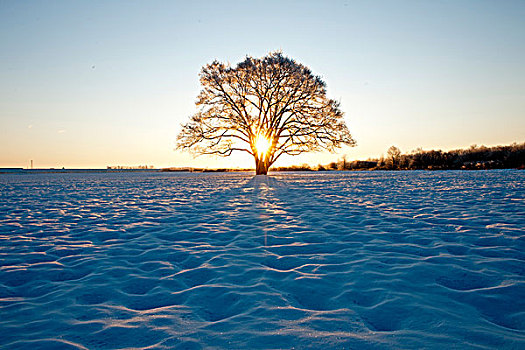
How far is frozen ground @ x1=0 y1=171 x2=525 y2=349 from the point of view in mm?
2203

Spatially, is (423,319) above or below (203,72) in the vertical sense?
below

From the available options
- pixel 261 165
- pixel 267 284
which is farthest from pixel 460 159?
pixel 267 284

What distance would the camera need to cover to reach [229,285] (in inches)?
125

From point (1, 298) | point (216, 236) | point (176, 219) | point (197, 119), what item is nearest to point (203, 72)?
point (197, 119)

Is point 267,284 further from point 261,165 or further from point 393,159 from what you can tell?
point 393,159

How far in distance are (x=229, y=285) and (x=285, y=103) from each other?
89.3 feet

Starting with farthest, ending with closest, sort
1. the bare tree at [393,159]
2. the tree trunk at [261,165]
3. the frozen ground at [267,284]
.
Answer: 1. the bare tree at [393,159]
2. the tree trunk at [261,165]
3. the frozen ground at [267,284]

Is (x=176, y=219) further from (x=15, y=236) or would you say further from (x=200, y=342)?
(x=200, y=342)

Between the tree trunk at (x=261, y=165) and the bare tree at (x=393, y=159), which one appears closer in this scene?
the tree trunk at (x=261, y=165)

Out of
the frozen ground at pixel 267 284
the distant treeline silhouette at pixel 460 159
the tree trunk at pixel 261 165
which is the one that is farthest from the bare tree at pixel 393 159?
the frozen ground at pixel 267 284

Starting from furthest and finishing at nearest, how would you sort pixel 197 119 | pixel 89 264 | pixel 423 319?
pixel 197 119, pixel 89 264, pixel 423 319

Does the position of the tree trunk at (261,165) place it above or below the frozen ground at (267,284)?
above

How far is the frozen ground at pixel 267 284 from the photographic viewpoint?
2203 millimetres

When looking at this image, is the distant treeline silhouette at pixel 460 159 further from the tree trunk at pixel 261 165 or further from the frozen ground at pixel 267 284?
the frozen ground at pixel 267 284
